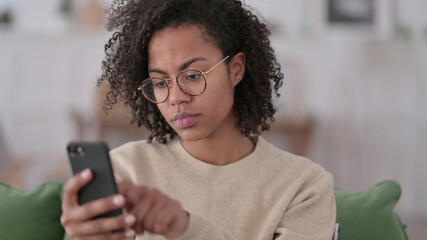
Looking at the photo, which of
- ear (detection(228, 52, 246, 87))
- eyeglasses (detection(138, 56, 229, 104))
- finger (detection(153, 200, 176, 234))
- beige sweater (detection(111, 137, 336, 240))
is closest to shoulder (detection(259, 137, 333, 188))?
beige sweater (detection(111, 137, 336, 240))

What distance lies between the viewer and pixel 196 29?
1.24 meters

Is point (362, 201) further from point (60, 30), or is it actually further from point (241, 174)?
point (60, 30)

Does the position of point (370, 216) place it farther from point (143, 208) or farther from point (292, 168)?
point (143, 208)

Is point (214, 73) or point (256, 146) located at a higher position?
point (214, 73)

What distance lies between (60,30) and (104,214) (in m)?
4.06

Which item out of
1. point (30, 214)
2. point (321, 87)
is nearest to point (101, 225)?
point (30, 214)

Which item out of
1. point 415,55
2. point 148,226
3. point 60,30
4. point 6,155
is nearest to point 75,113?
point 60,30

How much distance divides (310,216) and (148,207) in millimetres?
492

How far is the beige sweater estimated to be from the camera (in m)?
1.30

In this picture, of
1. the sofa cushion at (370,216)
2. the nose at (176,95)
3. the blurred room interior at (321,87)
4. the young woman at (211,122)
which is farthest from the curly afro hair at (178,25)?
the blurred room interior at (321,87)

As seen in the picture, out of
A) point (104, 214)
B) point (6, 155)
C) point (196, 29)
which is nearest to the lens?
point (104, 214)

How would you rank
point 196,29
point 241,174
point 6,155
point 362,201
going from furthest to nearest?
point 6,155, point 362,201, point 241,174, point 196,29

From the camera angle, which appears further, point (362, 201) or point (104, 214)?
point (362, 201)

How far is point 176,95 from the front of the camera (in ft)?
3.97
